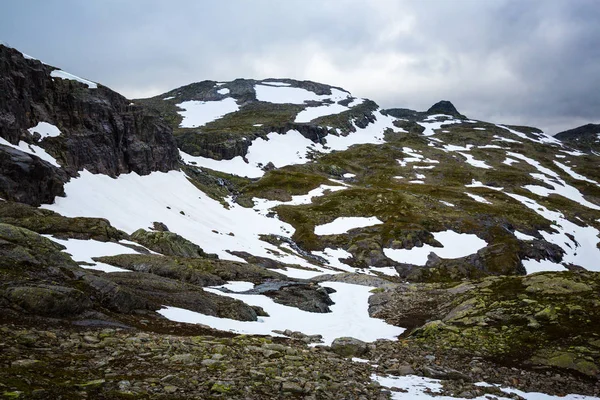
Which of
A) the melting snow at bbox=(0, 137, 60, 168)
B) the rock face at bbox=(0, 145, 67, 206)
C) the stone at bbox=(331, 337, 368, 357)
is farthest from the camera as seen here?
the melting snow at bbox=(0, 137, 60, 168)

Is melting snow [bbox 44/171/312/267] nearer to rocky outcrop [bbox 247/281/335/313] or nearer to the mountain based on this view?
the mountain

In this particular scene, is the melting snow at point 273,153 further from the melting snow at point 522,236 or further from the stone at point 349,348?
the stone at point 349,348

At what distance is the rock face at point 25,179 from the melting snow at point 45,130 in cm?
1526

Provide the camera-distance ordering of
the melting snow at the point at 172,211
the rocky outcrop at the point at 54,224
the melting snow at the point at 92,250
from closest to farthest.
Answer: the melting snow at the point at 92,250, the rocky outcrop at the point at 54,224, the melting snow at the point at 172,211

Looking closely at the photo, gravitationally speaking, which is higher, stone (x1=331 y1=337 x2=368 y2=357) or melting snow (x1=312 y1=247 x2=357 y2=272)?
melting snow (x1=312 y1=247 x2=357 y2=272)

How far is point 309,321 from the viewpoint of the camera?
26516mm

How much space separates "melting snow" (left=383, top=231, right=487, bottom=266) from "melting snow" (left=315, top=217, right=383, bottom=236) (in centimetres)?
1262

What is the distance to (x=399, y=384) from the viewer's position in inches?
524

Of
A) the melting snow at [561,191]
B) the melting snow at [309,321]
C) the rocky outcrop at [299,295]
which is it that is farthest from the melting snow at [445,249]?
the melting snow at [561,191]

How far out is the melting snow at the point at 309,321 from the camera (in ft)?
71.2

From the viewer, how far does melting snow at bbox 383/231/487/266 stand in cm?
7050

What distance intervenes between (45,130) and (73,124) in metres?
6.89

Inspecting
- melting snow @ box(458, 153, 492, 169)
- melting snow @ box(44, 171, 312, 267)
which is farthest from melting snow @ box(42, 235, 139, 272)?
melting snow @ box(458, 153, 492, 169)

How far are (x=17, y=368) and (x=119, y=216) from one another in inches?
1987
